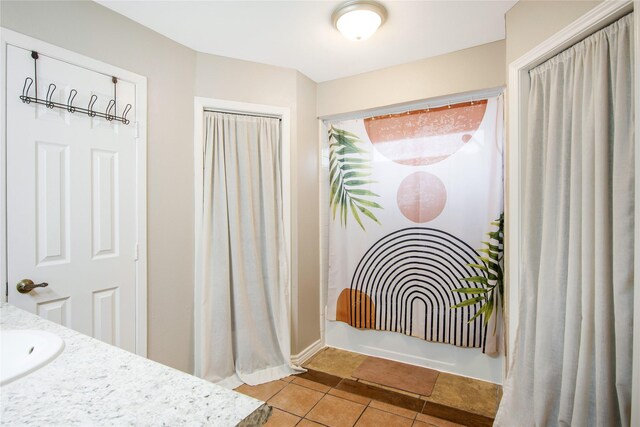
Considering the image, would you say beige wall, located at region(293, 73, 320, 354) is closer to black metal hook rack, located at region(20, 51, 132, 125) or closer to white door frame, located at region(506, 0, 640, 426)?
black metal hook rack, located at region(20, 51, 132, 125)

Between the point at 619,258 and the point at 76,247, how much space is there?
8.17 ft

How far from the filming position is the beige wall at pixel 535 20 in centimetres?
143

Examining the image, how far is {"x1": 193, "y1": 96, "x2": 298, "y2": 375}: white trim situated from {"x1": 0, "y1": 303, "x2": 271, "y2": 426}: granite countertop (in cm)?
151

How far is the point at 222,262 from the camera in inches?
91.6

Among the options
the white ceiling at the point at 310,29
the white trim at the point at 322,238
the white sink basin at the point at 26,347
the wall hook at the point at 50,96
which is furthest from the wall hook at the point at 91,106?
the white trim at the point at 322,238

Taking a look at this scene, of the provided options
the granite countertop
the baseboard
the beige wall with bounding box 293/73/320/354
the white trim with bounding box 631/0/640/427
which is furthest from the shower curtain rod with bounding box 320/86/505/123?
the granite countertop

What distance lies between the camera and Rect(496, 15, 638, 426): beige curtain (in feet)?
4.01

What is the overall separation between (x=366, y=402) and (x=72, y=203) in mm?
2139

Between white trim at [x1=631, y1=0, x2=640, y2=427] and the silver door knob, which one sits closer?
white trim at [x1=631, y1=0, x2=640, y2=427]

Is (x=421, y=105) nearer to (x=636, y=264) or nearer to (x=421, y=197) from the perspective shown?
(x=421, y=197)

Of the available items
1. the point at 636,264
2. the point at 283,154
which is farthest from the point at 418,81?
the point at 636,264

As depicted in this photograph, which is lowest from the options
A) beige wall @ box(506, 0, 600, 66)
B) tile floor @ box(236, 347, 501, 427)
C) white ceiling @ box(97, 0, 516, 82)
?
tile floor @ box(236, 347, 501, 427)

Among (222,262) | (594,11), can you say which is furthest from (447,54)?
(222,262)

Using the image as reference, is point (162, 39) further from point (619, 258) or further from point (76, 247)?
point (619, 258)
